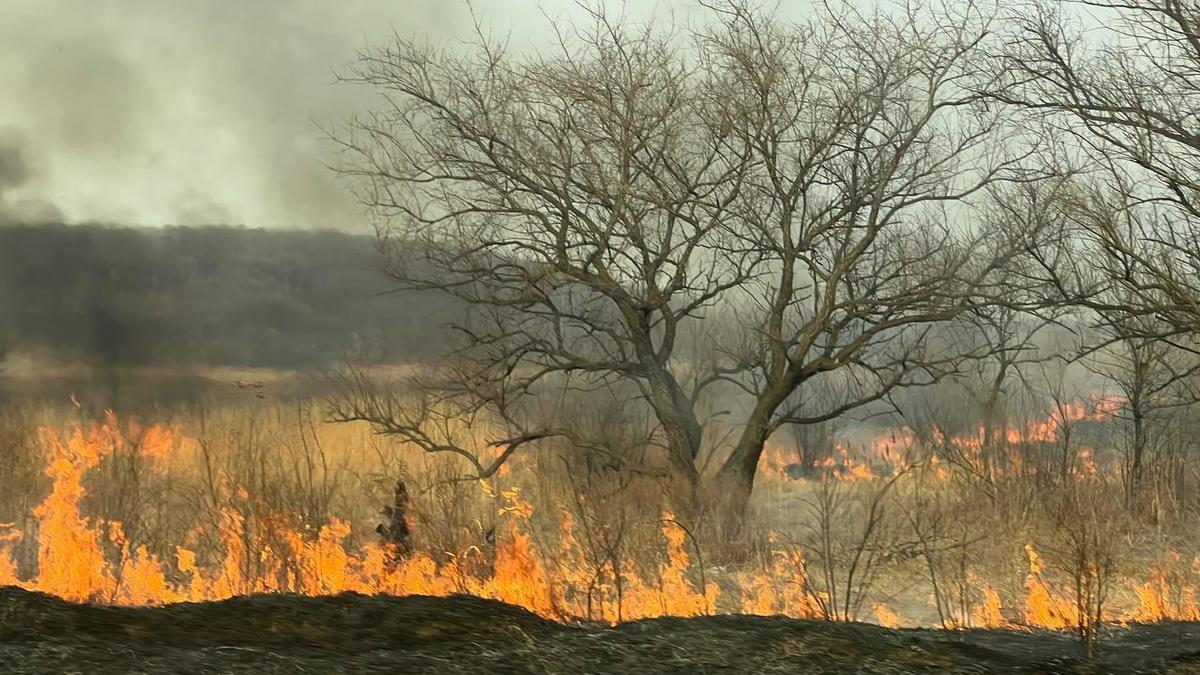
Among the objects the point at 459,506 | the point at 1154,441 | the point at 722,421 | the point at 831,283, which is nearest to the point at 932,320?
the point at 831,283

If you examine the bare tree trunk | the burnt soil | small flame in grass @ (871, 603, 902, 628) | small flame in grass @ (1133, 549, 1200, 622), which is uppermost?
the bare tree trunk

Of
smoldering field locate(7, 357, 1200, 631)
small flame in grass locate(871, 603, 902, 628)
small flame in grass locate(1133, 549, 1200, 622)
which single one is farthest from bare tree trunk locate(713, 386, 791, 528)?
small flame in grass locate(1133, 549, 1200, 622)

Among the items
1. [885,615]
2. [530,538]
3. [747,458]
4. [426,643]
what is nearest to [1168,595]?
[885,615]

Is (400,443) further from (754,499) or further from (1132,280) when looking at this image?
(1132,280)

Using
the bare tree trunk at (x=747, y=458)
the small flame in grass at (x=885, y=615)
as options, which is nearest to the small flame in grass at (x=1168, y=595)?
the small flame in grass at (x=885, y=615)

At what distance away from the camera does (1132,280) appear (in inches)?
549

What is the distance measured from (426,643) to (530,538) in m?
8.06

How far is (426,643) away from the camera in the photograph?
232 inches

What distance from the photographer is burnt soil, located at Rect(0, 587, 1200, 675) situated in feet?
17.5

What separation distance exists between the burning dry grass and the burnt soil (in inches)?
132

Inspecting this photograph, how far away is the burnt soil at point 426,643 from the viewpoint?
209 inches

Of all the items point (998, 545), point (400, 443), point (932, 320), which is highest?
point (932, 320)

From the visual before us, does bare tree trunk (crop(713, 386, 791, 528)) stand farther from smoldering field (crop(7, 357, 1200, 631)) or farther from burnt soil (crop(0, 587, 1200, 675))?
burnt soil (crop(0, 587, 1200, 675))

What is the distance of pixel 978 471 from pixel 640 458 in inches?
226
